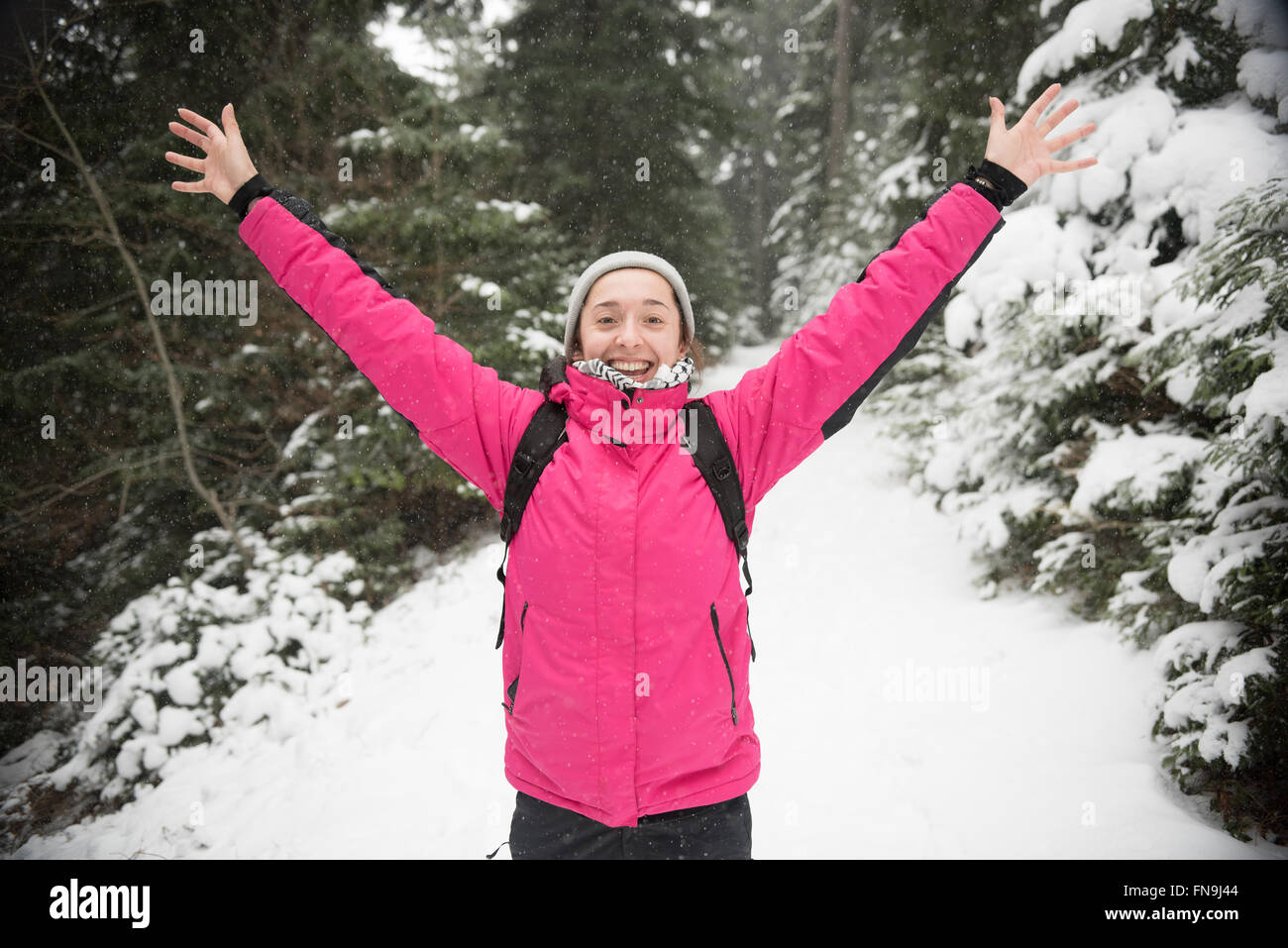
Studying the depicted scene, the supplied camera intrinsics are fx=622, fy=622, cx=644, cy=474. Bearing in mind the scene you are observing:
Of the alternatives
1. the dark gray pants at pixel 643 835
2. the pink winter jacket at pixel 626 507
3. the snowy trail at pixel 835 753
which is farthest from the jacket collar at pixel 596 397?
the snowy trail at pixel 835 753

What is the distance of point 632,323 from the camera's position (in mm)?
1974

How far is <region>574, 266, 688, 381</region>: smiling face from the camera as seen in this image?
1982mm

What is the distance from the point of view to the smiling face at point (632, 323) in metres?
1.98

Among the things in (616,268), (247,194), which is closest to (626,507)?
(616,268)

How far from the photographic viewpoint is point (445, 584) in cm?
711

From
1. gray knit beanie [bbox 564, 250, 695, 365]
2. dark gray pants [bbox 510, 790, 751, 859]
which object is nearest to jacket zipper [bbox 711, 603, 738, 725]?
dark gray pants [bbox 510, 790, 751, 859]

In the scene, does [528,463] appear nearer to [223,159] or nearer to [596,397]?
[596,397]

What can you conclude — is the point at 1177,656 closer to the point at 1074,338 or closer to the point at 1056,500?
the point at 1056,500

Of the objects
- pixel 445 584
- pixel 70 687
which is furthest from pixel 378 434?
pixel 70 687

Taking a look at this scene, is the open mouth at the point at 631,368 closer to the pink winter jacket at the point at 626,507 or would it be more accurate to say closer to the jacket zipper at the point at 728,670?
the pink winter jacket at the point at 626,507

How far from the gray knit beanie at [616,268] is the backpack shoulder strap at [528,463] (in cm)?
26

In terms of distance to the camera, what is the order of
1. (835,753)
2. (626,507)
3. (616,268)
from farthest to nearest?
(835,753) < (616,268) < (626,507)

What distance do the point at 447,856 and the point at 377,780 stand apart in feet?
3.58

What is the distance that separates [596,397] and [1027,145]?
1520 mm
